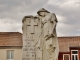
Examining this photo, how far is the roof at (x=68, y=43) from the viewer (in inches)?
2243

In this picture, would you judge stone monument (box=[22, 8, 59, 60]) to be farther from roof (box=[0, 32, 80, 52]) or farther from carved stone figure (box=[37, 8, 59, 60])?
roof (box=[0, 32, 80, 52])

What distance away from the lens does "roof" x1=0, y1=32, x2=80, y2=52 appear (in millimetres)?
54431

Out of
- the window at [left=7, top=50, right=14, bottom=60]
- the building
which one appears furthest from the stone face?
the window at [left=7, top=50, right=14, bottom=60]

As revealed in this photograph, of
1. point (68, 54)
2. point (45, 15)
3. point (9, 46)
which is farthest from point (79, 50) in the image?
point (45, 15)

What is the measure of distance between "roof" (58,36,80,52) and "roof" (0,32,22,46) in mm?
6501

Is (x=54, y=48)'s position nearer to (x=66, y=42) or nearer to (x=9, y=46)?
(x=9, y=46)

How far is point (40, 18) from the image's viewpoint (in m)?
17.8

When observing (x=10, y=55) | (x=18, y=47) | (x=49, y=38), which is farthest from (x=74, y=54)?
(x=49, y=38)

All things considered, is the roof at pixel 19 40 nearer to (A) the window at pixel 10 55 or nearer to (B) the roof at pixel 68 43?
(B) the roof at pixel 68 43

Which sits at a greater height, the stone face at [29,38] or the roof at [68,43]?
the roof at [68,43]

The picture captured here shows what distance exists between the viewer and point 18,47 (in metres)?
55.3

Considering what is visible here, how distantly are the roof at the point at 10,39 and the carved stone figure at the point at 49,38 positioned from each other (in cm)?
3627

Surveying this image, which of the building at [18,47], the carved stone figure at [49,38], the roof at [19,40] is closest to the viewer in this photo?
the carved stone figure at [49,38]

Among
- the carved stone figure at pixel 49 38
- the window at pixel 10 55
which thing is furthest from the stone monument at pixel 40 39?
the window at pixel 10 55
